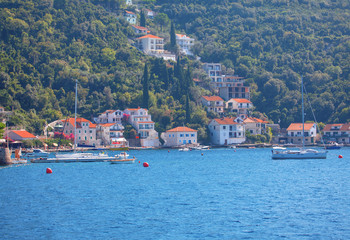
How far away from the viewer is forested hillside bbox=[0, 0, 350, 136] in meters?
103

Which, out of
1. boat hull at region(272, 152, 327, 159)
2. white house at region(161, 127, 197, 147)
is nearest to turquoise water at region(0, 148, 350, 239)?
boat hull at region(272, 152, 327, 159)

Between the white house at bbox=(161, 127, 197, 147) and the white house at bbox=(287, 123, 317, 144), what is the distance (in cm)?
1996

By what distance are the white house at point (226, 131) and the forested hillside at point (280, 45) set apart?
40.6 feet

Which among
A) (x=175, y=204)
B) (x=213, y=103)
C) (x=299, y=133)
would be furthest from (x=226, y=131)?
(x=175, y=204)

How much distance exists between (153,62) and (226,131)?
2390 centimetres

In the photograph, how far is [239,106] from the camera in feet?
376

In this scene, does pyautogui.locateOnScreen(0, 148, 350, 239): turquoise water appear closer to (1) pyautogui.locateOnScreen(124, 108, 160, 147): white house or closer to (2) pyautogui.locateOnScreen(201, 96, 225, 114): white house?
(1) pyautogui.locateOnScreen(124, 108, 160, 147): white house

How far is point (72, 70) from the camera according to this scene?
10738cm

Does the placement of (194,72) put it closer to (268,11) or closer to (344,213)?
(268,11)

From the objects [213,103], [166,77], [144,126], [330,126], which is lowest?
[330,126]

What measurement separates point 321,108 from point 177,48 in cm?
3720

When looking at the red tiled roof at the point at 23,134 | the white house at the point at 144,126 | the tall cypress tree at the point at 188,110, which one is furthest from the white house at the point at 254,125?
the red tiled roof at the point at 23,134

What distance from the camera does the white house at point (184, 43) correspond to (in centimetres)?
13588

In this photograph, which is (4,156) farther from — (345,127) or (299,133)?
(345,127)
